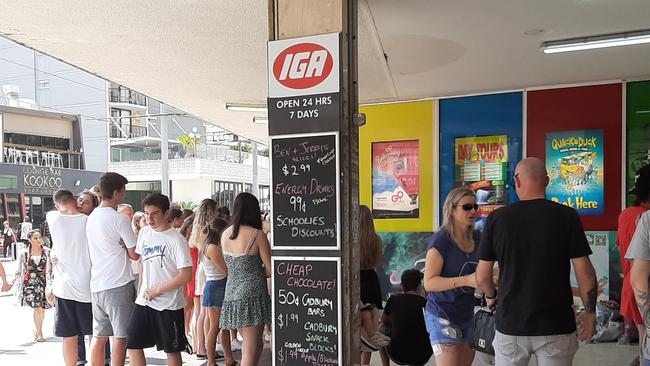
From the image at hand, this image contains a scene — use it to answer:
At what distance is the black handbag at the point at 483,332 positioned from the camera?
286 cm

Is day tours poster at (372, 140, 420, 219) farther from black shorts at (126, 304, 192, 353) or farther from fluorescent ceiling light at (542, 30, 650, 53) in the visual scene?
black shorts at (126, 304, 192, 353)

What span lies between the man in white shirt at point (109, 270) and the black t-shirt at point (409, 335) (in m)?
2.06

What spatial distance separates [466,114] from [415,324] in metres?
3.77

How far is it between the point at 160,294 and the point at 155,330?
0.94ft

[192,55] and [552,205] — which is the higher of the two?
[192,55]

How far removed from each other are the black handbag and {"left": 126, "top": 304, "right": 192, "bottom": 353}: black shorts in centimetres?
211

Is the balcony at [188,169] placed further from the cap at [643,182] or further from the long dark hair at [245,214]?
the cap at [643,182]

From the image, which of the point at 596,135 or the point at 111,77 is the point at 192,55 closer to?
the point at 111,77

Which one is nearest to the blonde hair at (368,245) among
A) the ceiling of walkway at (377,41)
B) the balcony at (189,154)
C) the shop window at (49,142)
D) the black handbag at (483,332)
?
the black handbag at (483,332)

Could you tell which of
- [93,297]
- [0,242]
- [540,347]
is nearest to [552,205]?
[540,347]

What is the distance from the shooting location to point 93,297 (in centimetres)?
412

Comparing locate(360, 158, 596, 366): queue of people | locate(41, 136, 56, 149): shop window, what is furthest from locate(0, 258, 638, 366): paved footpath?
locate(41, 136, 56, 149): shop window

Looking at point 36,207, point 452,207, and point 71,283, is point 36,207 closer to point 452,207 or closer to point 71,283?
point 71,283

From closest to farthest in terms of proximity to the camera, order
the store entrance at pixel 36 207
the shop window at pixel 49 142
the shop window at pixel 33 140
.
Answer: the store entrance at pixel 36 207
the shop window at pixel 33 140
the shop window at pixel 49 142
